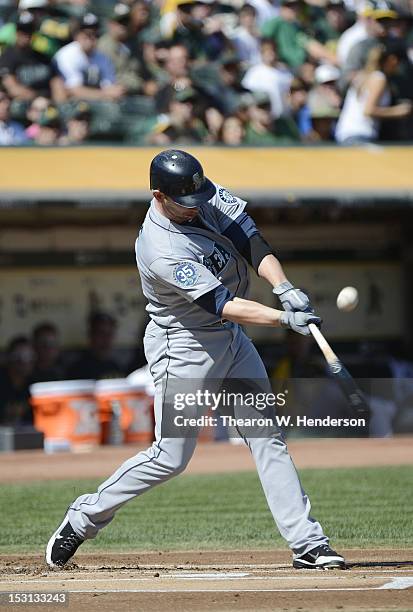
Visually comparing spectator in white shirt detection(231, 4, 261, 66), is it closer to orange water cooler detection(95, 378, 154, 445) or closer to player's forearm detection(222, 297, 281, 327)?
orange water cooler detection(95, 378, 154, 445)

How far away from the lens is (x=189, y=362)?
533 centimetres

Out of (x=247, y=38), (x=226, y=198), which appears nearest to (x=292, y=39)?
(x=247, y=38)

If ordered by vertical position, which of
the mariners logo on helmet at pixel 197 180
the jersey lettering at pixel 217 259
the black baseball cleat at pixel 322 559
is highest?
the mariners logo on helmet at pixel 197 180

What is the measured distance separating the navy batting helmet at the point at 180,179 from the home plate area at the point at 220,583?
63.7 inches

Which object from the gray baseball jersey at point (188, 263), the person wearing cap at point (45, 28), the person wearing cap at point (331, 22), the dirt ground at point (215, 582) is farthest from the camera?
the person wearing cap at point (331, 22)

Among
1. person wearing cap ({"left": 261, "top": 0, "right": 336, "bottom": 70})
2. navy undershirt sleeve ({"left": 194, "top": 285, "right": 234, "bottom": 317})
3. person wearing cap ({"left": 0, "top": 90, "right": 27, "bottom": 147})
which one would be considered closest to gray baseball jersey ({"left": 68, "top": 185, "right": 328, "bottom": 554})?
navy undershirt sleeve ({"left": 194, "top": 285, "right": 234, "bottom": 317})

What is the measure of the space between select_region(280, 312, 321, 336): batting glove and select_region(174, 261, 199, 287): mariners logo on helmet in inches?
16.0

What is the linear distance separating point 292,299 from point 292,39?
957 cm

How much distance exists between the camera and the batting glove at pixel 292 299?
5.12 m

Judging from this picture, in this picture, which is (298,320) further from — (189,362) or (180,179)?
(180,179)

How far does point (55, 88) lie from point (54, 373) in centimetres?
303

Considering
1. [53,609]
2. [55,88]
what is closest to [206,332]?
[53,609]

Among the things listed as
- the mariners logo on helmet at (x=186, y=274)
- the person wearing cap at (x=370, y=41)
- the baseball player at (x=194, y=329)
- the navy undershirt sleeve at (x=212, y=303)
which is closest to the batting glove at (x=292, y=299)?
the baseball player at (x=194, y=329)

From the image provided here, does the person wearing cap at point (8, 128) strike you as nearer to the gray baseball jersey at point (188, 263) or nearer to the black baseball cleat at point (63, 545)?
the gray baseball jersey at point (188, 263)
